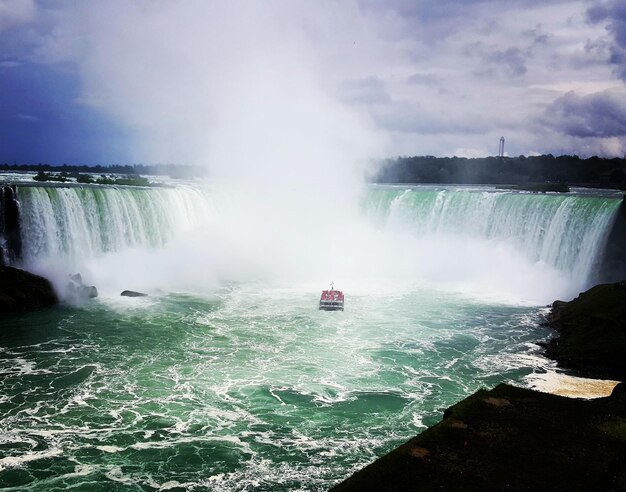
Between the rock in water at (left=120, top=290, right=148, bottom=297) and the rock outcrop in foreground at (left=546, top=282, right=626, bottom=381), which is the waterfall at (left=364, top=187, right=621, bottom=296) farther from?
the rock in water at (left=120, top=290, right=148, bottom=297)

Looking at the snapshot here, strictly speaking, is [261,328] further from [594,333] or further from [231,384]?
[594,333]

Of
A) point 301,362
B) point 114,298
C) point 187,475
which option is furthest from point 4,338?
point 187,475

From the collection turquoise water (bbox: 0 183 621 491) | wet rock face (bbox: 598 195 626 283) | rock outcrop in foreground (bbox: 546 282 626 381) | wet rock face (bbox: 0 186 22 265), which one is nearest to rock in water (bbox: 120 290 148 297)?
turquoise water (bbox: 0 183 621 491)

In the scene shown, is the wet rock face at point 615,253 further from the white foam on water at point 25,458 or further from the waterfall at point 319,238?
the white foam on water at point 25,458

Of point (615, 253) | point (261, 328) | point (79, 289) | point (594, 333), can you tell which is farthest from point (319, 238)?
point (594, 333)

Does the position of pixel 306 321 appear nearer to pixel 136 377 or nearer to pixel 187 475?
pixel 136 377
